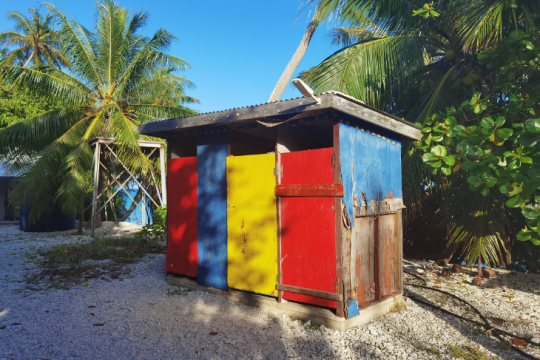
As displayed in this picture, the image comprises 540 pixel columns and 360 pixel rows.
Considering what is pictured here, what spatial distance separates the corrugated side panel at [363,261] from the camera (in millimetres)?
4660

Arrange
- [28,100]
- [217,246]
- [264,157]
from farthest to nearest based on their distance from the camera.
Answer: [28,100], [217,246], [264,157]

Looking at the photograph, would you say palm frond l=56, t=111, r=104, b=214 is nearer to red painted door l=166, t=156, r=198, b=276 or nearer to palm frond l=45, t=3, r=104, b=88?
palm frond l=45, t=3, r=104, b=88

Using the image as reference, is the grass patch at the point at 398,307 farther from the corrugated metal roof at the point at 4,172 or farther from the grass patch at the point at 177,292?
the corrugated metal roof at the point at 4,172

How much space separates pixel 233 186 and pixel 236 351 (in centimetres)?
224

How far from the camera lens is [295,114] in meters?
4.85

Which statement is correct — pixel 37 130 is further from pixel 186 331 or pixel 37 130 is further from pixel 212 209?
pixel 186 331

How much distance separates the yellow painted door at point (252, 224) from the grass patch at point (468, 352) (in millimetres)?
2153

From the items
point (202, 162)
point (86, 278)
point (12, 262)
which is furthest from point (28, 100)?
point (202, 162)

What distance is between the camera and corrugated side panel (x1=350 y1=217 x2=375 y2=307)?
4.66 meters

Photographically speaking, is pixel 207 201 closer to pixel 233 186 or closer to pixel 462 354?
pixel 233 186

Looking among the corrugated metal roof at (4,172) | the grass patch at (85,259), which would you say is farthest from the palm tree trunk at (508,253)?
the corrugated metal roof at (4,172)

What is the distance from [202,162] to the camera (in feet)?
19.2

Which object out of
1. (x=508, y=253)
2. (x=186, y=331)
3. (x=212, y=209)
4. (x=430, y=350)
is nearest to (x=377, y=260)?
(x=430, y=350)

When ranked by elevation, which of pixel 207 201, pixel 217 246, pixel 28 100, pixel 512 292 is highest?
pixel 28 100
